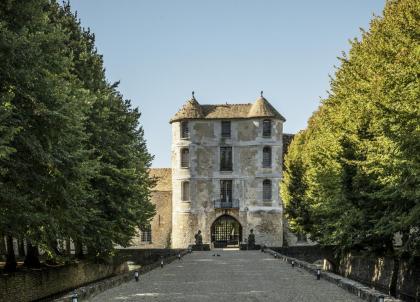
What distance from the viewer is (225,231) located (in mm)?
60344

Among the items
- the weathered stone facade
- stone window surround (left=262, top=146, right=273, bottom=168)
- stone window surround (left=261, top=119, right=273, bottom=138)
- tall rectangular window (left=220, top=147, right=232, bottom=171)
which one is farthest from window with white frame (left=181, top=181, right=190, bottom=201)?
stone window surround (left=261, top=119, right=273, bottom=138)

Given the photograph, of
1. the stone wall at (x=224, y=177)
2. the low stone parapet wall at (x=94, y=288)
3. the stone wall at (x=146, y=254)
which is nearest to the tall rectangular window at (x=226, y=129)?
the stone wall at (x=224, y=177)

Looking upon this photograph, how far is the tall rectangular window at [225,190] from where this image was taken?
190 ft

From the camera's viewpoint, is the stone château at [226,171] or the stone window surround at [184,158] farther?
the stone window surround at [184,158]

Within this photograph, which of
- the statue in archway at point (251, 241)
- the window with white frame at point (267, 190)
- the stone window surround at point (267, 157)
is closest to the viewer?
the statue in archway at point (251, 241)

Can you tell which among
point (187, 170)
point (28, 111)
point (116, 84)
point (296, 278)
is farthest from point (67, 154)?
point (187, 170)

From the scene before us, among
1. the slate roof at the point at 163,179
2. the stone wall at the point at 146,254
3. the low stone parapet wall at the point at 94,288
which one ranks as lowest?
the stone wall at the point at 146,254

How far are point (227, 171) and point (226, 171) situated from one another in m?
0.09

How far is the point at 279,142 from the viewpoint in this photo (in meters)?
57.7

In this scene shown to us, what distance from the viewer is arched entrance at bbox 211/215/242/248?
192 ft

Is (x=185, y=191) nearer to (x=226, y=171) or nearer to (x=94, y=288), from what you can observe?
(x=226, y=171)

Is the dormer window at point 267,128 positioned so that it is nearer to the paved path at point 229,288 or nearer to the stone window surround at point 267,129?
the stone window surround at point 267,129

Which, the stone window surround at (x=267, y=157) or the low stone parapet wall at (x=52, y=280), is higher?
the stone window surround at (x=267, y=157)

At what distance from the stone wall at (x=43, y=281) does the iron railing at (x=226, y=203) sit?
85.8 feet
